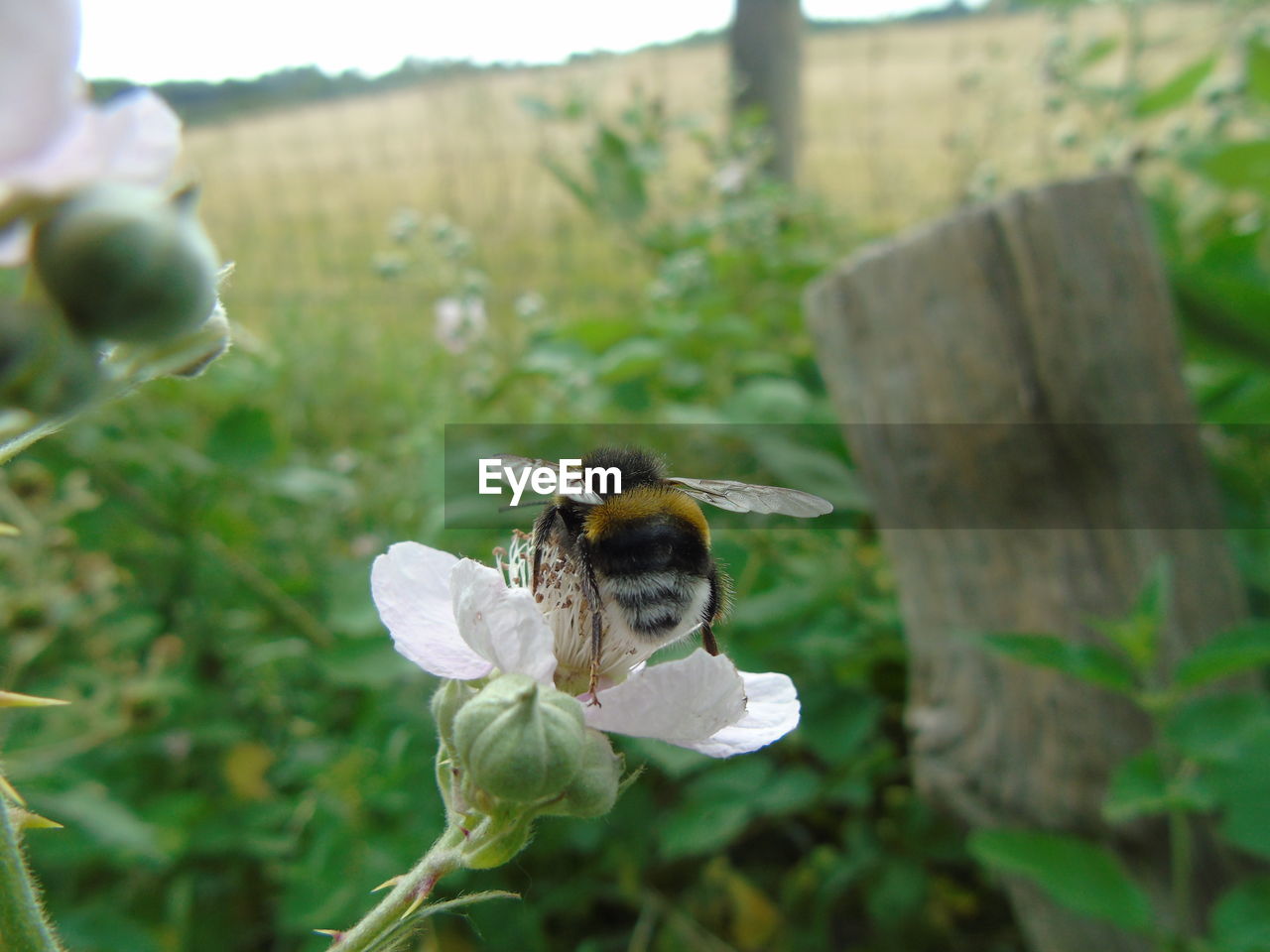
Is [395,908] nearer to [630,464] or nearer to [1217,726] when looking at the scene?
[630,464]

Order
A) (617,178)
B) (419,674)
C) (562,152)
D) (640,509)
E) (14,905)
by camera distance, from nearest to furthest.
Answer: (14,905), (640,509), (419,674), (617,178), (562,152)

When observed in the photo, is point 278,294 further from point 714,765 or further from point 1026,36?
point 714,765

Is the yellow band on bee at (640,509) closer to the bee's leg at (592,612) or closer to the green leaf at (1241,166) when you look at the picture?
A: the bee's leg at (592,612)

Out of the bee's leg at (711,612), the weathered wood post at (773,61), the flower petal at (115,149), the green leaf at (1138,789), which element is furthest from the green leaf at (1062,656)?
the weathered wood post at (773,61)

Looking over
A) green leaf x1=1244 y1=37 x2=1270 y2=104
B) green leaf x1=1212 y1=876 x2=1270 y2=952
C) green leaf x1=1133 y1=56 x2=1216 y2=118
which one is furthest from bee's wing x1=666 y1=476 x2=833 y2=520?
green leaf x1=1133 y1=56 x2=1216 y2=118

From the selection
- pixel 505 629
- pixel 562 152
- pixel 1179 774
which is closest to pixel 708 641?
pixel 505 629
